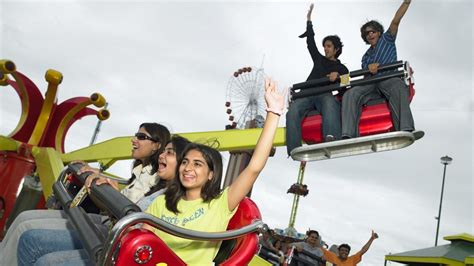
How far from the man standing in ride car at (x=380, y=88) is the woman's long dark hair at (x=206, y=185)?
1417 millimetres

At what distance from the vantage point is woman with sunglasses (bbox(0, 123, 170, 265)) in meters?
2.02

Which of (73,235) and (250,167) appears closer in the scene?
(250,167)

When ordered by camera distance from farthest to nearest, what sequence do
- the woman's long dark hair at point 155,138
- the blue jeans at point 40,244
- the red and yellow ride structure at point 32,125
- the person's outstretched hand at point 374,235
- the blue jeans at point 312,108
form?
the red and yellow ride structure at point 32,125 < the person's outstretched hand at point 374,235 < the blue jeans at point 312,108 < the woman's long dark hair at point 155,138 < the blue jeans at point 40,244

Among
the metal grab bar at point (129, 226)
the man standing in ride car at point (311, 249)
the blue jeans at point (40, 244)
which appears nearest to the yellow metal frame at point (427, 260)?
the man standing in ride car at point (311, 249)

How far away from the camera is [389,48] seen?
3.42m

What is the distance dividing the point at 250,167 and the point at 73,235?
928 millimetres

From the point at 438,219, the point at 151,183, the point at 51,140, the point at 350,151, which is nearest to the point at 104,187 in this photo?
the point at 151,183

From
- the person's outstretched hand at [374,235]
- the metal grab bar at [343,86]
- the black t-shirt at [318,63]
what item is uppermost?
the black t-shirt at [318,63]

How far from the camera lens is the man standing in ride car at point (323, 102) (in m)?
3.27

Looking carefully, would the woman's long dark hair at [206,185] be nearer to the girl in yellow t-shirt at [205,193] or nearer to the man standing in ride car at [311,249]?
the girl in yellow t-shirt at [205,193]

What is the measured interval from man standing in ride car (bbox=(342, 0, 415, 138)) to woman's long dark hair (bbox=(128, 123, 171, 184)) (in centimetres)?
128

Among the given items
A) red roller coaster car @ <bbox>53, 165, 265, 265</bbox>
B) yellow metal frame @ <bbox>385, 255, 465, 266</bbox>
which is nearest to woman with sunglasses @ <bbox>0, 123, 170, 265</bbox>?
red roller coaster car @ <bbox>53, 165, 265, 265</bbox>

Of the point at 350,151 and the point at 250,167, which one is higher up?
the point at 350,151

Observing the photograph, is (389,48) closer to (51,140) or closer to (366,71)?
(366,71)
